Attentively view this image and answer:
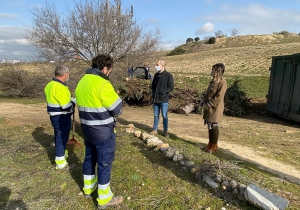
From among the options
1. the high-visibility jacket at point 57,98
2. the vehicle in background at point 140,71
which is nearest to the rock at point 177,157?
the high-visibility jacket at point 57,98

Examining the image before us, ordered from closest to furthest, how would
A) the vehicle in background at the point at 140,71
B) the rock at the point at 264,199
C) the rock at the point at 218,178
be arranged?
the rock at the point at 264,199
the rock at the point at 218,178
the vehicle in background at the point at 140,71

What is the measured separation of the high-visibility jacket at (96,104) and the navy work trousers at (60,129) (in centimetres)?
126

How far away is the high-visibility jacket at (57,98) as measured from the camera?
3.95m

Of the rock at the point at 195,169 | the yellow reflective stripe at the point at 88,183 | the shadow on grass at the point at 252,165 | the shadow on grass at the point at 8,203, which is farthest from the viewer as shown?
the shadow on grass at the point at 252,165

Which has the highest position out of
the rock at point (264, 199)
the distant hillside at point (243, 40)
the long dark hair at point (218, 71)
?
the distant hillside at point (243, 40)

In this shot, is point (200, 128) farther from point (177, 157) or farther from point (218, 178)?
point (218, 178)

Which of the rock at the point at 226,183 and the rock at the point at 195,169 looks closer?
the rock at the point at 226,183

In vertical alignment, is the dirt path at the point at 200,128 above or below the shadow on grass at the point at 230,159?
below

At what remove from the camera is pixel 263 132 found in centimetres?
712

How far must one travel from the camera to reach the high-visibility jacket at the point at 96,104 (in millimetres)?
2836

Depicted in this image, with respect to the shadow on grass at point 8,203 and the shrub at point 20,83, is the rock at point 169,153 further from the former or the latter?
the shrub at point 20,83

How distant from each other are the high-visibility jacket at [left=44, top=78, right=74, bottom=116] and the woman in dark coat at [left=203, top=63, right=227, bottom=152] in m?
2.70

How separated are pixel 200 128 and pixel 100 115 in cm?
503

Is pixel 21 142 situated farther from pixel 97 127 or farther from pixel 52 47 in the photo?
pixel 52 47
